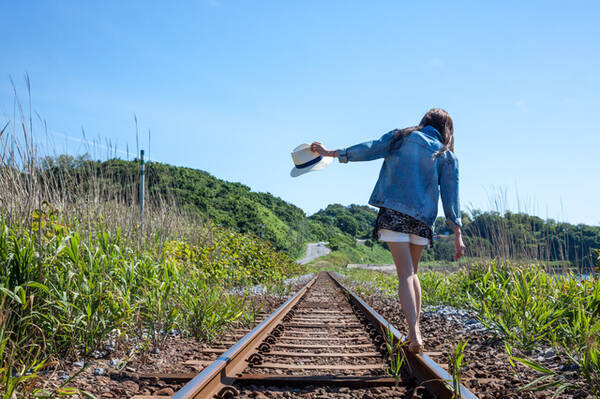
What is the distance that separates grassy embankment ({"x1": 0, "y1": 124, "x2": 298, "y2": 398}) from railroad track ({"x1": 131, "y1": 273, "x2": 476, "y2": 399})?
64 cm

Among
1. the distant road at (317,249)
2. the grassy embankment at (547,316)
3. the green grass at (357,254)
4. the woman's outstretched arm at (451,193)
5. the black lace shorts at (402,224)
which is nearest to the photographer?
the grassy embankment at (547,316)

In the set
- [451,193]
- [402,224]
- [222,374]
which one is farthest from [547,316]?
[222,374]

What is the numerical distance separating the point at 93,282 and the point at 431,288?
19.5 feet

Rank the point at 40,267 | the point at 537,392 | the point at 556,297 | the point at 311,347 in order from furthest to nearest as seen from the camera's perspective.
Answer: the point at 556,297
the point at 311,347
the point at 40,267
the point at 537,392

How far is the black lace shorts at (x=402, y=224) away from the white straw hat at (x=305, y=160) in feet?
2.06

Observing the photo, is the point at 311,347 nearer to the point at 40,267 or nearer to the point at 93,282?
the point at 93,282

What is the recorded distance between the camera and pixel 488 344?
388 centimetres

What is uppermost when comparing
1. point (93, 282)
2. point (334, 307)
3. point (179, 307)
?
point (93, 282)

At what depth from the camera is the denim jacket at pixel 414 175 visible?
3002 millimetres

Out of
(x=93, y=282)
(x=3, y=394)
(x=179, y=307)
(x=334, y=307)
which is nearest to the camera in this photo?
(x=3, y=394)

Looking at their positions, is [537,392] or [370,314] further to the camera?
[370,314]

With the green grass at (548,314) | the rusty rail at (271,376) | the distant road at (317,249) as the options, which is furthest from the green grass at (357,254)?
the rusty rail at (271,376)

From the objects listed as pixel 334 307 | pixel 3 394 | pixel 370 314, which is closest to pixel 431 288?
pixel 334 307

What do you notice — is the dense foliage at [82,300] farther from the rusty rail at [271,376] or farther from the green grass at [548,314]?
the green grass at [548,314]
